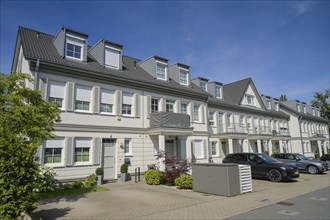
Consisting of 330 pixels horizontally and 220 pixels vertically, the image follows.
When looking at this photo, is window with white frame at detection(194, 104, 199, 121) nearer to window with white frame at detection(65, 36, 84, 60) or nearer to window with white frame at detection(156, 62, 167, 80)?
window with white frame at detection(156, 62, 167, 80)

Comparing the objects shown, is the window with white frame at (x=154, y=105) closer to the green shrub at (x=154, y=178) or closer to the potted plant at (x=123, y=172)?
the potted plant at (x=123, y=172)

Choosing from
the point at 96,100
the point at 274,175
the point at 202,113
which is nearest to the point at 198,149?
the point at 202,113

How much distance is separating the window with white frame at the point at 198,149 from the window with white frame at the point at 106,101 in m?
8.84

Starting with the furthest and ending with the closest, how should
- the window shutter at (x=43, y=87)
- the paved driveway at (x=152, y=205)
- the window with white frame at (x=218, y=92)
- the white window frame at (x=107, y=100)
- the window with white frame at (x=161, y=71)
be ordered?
the window with white frame at (x=218, y=92), the window with white frame at (x=161, y=71), the white window frame at (x=107, y=100), the window shutter at (x=43, y=87), the paved driveway at (x=152, y=205)

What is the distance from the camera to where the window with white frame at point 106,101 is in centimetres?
1539

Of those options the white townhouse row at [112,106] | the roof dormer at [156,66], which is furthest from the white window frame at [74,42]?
the roof dormer at [156,66]

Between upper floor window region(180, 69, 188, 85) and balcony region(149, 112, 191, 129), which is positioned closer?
balcony region(149, 112, 191, 129)

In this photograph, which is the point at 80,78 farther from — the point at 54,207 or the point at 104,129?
the point at 54,207

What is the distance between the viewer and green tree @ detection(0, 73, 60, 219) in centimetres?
590

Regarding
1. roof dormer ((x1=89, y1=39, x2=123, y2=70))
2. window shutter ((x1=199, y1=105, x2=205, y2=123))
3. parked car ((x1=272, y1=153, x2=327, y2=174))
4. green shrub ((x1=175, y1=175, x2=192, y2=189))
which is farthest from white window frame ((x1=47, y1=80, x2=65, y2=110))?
parked car ((x1=272, y1=153, x2=327, y2=174))

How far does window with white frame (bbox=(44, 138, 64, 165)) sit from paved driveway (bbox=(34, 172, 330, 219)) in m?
3.35

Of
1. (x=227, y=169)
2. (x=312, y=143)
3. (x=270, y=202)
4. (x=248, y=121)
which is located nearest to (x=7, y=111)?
(x=227, y=169)

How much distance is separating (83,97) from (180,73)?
405 inches

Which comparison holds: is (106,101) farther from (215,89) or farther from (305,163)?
(305,163)
